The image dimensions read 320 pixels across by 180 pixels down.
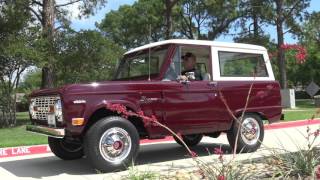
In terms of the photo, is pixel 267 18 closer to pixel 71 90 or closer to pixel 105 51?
pixel 105 51

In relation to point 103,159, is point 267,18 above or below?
above

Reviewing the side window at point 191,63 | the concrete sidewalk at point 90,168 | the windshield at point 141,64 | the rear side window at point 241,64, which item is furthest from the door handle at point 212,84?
the concrete sidewalk at point 90,168

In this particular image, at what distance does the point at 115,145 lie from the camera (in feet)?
28.4

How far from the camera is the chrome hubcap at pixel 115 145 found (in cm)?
855

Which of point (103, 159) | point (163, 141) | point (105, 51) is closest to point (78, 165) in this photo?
point (103, 159)

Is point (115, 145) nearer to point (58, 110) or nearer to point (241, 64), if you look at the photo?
point (58, 110)

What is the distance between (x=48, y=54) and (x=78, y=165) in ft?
44.4

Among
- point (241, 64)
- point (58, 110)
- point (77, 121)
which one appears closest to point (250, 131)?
point (241, 64)

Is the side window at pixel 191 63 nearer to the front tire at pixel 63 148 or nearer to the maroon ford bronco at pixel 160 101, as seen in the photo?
the maroon ford bronco at pixel 160 101

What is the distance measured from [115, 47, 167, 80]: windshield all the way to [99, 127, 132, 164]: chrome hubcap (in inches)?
55.1

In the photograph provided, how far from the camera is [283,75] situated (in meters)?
42.1

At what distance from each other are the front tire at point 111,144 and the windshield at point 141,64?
133cm

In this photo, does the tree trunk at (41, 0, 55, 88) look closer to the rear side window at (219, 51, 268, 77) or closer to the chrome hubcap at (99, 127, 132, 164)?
the rear side window at (219, 51, 268, 77)

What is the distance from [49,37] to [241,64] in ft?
47.2
